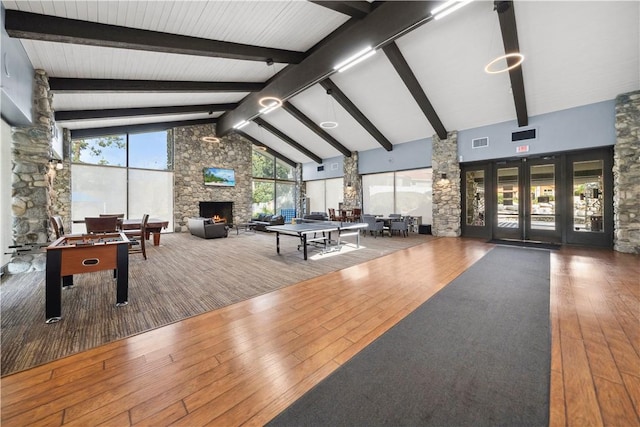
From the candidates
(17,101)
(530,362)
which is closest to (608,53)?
(530,362)

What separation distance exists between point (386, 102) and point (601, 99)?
5.01 m

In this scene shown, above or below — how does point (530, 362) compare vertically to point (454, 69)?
below

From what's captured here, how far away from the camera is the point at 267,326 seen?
2.40 meters

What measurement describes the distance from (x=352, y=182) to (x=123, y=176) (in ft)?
29.6

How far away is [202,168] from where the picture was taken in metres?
11.0

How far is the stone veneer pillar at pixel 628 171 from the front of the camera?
5.46 metres

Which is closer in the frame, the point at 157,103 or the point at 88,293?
the point at 88,293

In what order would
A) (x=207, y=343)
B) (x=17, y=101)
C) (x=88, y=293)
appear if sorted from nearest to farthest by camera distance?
(x=207, y=343) < (x=88, y=293) < (x=17, y=101)

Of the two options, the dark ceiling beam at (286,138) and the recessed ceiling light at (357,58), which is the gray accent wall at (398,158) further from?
the recessed ceiling light at (357,58)

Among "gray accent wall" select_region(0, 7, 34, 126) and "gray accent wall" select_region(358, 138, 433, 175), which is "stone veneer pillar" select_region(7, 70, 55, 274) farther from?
"gray accent wall" select_region(358, 138, 433, 175)

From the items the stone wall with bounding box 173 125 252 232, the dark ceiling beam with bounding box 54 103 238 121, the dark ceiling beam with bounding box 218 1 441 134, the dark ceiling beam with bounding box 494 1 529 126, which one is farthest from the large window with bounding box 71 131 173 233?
the dark ceiling beam with bounding box 494 1 529 126

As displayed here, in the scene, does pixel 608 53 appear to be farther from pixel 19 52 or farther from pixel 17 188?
pixel 17 188

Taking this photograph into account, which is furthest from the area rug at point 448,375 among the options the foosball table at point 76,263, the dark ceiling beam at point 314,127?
the dark ceiling beam at point 314,127

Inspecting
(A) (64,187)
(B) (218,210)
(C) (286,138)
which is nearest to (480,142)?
(C) (286,138)
